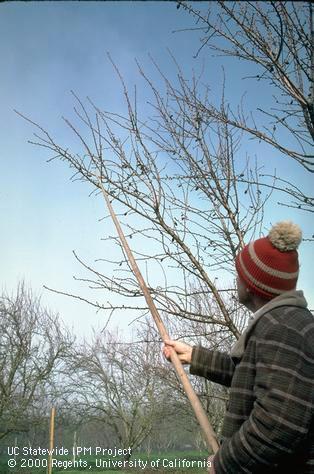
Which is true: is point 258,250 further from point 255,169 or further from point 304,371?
point 255,169

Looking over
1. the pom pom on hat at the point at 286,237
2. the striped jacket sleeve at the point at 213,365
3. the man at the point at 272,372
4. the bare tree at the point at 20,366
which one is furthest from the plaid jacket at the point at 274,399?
the bare tree at the point at 20,366

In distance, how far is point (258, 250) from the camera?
1609 millimetres

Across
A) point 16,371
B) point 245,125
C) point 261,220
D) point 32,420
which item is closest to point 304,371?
point 245,125

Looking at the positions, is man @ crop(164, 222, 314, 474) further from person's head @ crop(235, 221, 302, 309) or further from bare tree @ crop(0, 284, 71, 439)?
bare tree @ crop(0, 284, 71, 439)

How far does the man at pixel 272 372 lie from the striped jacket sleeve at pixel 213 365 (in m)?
0.29

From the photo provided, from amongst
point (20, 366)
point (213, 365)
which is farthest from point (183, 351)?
point (20, 366)

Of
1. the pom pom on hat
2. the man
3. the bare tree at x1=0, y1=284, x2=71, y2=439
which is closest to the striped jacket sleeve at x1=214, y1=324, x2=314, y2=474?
the man

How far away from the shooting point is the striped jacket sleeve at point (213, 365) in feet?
6.10

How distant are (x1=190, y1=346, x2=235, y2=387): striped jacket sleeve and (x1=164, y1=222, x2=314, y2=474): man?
286mm

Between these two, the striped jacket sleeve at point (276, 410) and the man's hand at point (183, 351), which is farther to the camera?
the man's hand at point (183, 351)

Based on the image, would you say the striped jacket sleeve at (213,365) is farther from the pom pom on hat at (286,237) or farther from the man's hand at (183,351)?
the pom pom on hat at (286,237)

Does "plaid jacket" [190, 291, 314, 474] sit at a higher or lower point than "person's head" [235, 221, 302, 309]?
lower

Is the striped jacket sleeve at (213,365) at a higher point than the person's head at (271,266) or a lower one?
lower

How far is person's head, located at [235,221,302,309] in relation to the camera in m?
1.57
